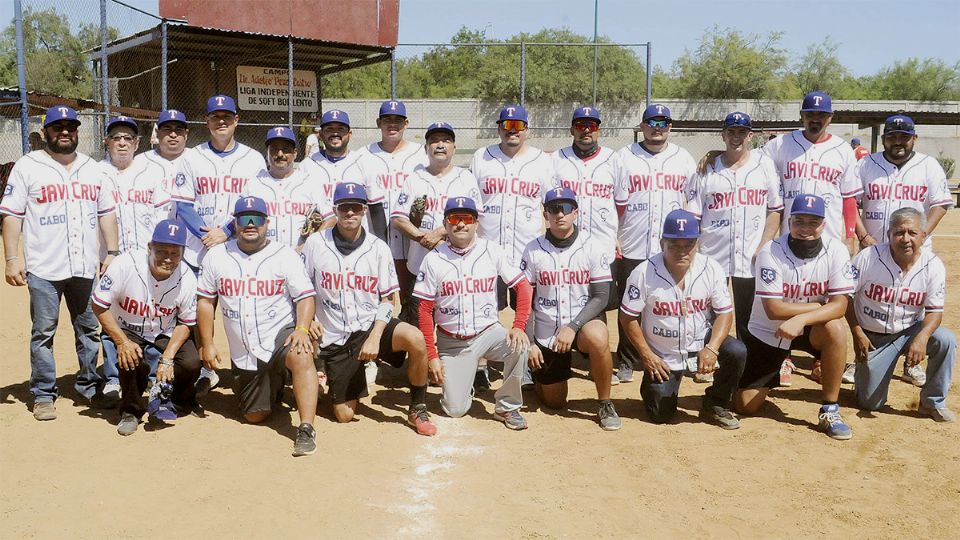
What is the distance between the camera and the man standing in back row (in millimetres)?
6930

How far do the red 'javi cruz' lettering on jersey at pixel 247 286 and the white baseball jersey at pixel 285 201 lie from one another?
0.74 meters

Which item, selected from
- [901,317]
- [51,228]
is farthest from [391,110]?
[901,317]

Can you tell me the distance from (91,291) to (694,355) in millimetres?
4715

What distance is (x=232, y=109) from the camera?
21.3 feet

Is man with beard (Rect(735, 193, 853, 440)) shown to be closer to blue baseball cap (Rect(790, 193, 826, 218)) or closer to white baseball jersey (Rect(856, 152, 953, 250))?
blue baseball cap (Rect(790, 193, 826, 218))

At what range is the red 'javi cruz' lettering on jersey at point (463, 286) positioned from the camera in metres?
5.99

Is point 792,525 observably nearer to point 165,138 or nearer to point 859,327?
point 859,327

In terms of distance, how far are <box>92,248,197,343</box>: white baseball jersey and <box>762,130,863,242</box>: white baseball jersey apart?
4974 mm

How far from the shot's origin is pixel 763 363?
19.7 ft

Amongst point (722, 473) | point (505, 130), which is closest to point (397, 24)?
point (505, 130)

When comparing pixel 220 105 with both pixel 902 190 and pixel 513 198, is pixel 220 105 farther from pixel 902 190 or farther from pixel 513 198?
pixel 902 190

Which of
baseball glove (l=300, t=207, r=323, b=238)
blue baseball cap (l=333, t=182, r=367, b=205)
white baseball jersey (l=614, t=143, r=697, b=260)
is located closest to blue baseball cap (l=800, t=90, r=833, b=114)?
white baseball jersey (l=614, t=143, r=697, b=260)

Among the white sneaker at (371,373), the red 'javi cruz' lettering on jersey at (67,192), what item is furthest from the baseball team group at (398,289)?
the white sneaker at (371,373)

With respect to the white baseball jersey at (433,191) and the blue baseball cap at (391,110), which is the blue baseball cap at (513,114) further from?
the blue baseball cap at (391,110)
